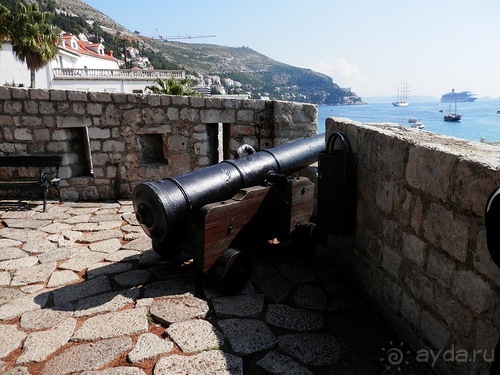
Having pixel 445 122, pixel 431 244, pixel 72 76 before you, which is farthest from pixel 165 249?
pixel 445 122

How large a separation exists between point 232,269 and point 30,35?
2443 centimetres

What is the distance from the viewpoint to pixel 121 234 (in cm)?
457

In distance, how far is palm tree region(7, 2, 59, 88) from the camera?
69.5 feet

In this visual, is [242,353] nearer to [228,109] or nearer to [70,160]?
[228,109]

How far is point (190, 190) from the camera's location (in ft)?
10.1

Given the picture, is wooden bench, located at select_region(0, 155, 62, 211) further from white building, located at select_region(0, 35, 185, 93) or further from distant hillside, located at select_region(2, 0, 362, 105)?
distant hillside, located at select_region(2, 0, 362, 105)

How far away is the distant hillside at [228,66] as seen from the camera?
105 metres

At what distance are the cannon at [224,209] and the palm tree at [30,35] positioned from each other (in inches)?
891

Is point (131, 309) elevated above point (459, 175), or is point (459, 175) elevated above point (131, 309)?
point (459, 175)

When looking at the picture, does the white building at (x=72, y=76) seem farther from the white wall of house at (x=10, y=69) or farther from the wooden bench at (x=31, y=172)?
the wooden bench at (x=31, y=172)

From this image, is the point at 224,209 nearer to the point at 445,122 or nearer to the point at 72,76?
the point at 72,76

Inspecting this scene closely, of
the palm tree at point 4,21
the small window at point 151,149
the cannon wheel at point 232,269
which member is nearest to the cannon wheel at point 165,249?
the cannon wheel at point 232,269

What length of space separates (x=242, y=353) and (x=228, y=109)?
4450 mm

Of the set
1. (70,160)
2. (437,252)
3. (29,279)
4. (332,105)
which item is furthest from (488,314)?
(332,105)
